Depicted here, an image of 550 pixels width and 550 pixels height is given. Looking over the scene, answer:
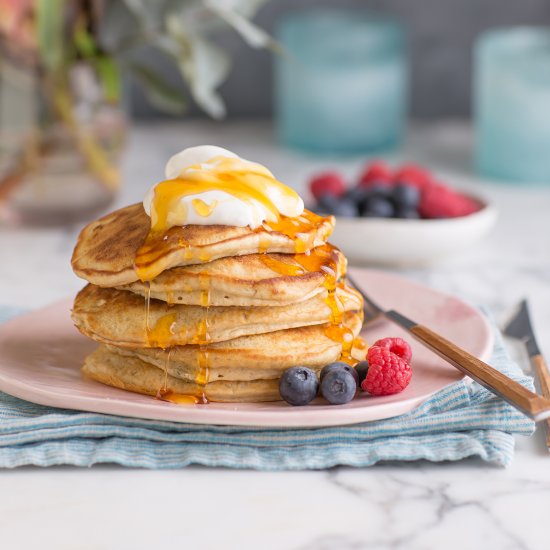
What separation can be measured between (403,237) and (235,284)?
2.86ft

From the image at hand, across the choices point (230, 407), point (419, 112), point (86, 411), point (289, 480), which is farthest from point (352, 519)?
point (419, 112)

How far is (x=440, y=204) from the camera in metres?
2.19

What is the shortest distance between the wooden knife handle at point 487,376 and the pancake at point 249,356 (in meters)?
0.16

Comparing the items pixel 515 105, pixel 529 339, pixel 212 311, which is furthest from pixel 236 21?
pixel 212 311

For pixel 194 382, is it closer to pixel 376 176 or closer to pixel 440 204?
pixel 440 204

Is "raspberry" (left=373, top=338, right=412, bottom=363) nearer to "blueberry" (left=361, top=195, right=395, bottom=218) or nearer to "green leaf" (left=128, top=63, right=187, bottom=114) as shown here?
"blueberry" (left=361, top=195, right=395, bottom=218)

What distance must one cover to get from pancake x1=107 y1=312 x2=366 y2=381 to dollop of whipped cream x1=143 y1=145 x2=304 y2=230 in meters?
0.15

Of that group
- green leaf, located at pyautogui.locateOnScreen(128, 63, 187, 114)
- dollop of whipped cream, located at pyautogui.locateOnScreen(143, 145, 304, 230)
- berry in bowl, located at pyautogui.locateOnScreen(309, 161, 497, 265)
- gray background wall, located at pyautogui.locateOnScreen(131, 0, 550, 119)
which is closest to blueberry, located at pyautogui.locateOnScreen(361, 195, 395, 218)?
berry in bowl, located at pyautogui.locateOnScreen(309, 161, 497, 265)

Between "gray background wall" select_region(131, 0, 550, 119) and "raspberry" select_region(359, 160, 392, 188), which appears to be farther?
"gray background wall" select_region(131, 0, 550, 119)

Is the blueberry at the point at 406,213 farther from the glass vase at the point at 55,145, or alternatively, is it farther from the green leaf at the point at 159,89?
the glass vase at the point at 55,145

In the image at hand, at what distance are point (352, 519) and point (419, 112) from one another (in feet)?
8.17

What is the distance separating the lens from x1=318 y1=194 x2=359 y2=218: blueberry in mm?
2203

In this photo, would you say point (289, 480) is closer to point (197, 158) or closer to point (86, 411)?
point (86, 411)

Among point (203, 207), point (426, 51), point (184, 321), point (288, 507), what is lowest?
point (426, 51)
